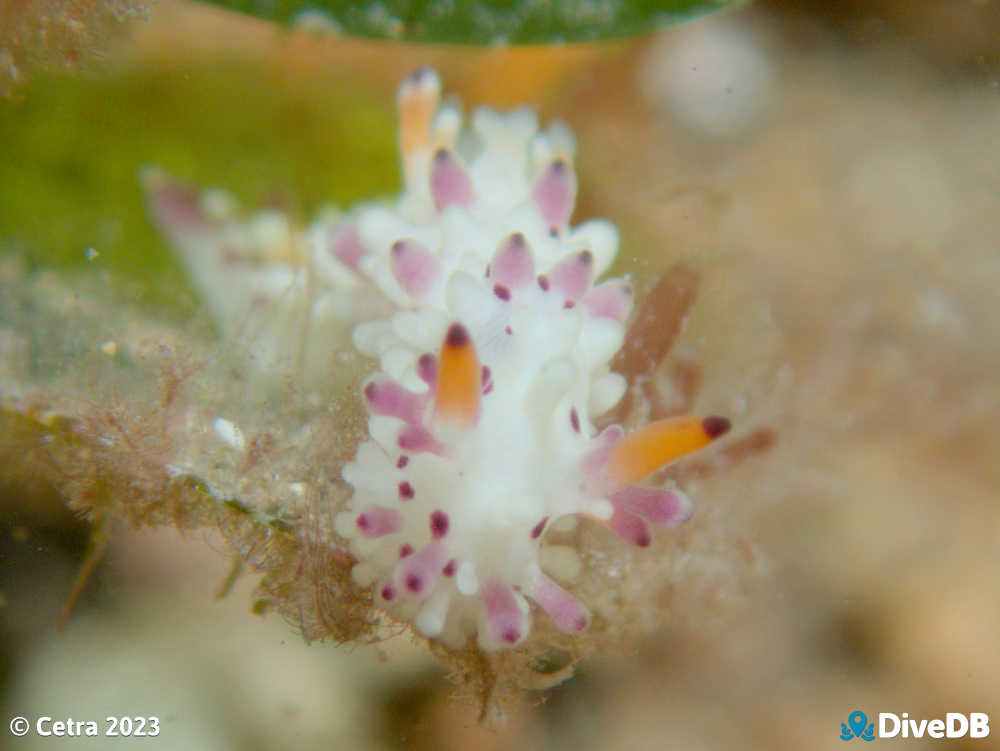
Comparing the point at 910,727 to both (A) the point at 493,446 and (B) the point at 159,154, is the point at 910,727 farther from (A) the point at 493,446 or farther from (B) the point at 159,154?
(B) the point at 159,154

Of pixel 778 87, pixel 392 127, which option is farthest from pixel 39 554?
pixel 778 87

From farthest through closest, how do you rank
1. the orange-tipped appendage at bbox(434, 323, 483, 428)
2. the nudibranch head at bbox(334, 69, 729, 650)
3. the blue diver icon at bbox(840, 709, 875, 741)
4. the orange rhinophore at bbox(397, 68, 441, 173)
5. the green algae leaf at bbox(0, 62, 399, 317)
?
1. the green algae leaf at bbox(0, 62, 399, 317)
2. the blue diver icon at bbox(840, 709, 875, 741)
3. the orange rhinophore at bbox(397, 68, 441, 173)
4. the nudibranch head at bbox(334, 69, 729, 650)
5. the orange-tipped appendage at bbox(434, 323, 483, 428)

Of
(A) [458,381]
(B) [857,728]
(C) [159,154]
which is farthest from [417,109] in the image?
(B) [857,728]

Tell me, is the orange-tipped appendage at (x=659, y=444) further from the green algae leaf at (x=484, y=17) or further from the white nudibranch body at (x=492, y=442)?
the green algae leaf at (x=484, y=17)

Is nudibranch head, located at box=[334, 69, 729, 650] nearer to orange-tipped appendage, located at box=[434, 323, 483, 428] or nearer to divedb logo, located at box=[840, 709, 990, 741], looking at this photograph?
orange-tipped appendage, located at box=[434, 323, 483, 428]

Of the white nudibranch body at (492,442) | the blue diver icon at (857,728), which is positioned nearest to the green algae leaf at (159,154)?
the white nudibranch body at (492,442)

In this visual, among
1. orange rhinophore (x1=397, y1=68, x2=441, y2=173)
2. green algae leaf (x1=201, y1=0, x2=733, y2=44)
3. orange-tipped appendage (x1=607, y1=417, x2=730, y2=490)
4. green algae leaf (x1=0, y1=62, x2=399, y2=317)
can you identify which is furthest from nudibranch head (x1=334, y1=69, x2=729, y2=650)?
green algae leaf (x1=0, y1=62, x2=399, y2=317)
